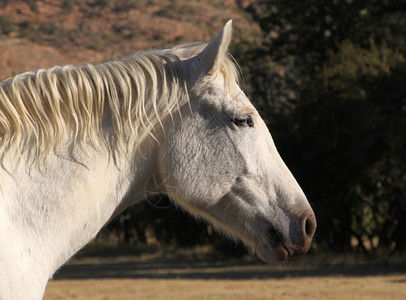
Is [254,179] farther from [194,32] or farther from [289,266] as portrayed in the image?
[194,32]

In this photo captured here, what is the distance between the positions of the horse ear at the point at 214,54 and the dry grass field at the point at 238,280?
463 inches

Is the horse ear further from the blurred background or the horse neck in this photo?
the blurred background

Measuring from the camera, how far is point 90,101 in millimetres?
2855

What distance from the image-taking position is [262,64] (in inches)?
1361

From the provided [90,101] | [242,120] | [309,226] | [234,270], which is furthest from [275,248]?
[234,270]

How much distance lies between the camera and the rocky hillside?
43.4 metres

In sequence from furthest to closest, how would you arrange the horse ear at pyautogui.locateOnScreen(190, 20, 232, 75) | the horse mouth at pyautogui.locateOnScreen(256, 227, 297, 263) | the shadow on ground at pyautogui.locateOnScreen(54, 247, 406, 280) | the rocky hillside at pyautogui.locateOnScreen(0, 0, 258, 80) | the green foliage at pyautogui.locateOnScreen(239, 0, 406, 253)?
1. the rocky hillside at pyautogui.locateOnScreen(0, 0, 258, 80)
2. the green foliage at pyautogui.locateOnScreen(239, 0, 406, 253)
3. the shadow on ground at pyautogui.locateOnScreen(54, 247, 406, 280)
4. the horse mouth at pyautogui.locateOnScreen(256, 227, 297, 263)
5. the horse ear at pyautogui.locateOnScreen(190, 20, 232, 75)

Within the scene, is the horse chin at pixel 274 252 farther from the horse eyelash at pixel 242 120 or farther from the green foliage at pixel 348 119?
the green foliage at pixel 348 119

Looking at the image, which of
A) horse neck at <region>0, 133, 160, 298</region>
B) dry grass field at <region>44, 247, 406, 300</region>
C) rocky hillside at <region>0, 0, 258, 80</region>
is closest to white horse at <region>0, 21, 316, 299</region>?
horse neck at <region>0, 133, 160, 298</region>

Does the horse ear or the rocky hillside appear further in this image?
the rocky hillside

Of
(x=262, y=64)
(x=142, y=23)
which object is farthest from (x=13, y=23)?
(x=262, y=64)

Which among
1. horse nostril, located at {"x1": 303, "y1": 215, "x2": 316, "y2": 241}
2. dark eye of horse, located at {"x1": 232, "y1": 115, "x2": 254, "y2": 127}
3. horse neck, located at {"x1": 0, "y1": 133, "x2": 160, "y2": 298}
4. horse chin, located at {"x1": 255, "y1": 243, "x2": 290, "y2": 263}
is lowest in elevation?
horse chin, located at {"x1": 255, "y1": 243, "x2": 290, "y2": 263}

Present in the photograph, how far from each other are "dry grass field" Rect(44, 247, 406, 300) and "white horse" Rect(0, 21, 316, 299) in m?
11.6

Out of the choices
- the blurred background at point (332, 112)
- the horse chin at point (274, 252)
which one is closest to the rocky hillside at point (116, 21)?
the blurred background at point (332, 112)
